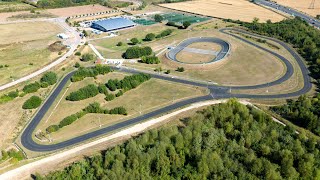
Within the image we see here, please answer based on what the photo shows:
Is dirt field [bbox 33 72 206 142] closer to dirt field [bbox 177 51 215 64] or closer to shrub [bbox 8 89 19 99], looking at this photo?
shrub [bbox 8 89 19 99]

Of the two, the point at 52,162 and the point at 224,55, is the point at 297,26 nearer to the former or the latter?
the point at 224,55

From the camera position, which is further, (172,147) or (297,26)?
(297,26)

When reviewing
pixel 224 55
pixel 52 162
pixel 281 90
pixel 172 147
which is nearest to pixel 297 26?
pixel 224 55

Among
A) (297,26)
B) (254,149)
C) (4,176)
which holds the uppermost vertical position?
(297,26)

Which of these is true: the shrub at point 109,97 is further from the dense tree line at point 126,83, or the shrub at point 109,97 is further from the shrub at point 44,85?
the shrub at point 44,85

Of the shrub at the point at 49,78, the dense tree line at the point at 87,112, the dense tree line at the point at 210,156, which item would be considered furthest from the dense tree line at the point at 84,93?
the dense tree line at the point at 210,156

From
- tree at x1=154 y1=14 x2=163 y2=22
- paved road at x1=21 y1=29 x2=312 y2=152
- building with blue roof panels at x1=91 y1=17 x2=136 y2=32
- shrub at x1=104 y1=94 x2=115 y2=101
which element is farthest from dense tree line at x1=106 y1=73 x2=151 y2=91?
tree at x1=154 y1=14 x2=163 y2=22

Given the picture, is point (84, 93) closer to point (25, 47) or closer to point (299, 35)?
point (25, 47)
